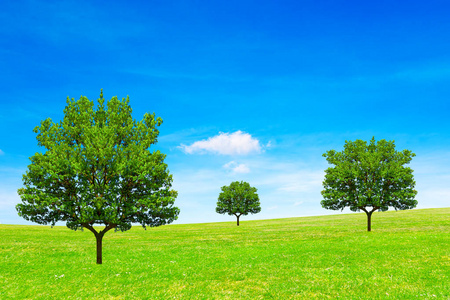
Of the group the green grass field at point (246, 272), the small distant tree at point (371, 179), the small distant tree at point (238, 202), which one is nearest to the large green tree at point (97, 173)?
the green grass field at point (246, 272)

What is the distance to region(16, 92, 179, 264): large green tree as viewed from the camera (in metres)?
26.1

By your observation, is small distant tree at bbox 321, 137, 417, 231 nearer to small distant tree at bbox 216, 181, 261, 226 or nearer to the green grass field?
the green grass field

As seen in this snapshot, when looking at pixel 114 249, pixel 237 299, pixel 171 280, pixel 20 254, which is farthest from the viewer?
pixel 114 249

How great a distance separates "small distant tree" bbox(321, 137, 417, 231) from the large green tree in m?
33.0

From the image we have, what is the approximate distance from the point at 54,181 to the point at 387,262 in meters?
30.6

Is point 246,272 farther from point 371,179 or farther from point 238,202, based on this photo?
point 238,202

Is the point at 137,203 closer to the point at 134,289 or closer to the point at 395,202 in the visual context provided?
the point at 134,289

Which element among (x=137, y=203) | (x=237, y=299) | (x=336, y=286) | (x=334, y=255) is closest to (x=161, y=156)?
(x=137, y=203)

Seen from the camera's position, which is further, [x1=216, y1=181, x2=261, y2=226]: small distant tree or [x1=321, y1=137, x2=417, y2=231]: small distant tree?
[x1=216, y1=181, x2=261, y2=226]: small distant tree

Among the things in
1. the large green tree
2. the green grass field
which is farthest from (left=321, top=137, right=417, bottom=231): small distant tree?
the large green tree

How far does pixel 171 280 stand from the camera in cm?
2392

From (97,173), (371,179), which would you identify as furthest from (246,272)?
(371,179)

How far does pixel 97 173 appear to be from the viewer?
2655cm

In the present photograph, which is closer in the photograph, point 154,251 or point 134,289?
point 134,289
